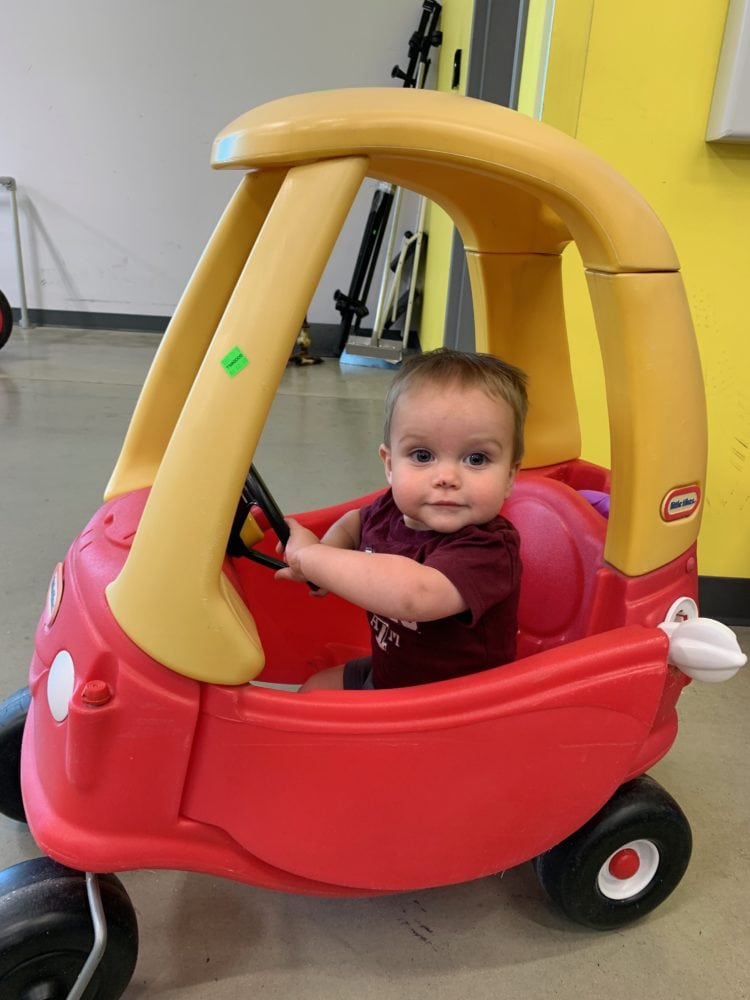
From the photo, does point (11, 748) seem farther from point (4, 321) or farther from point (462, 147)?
point (4, 321)

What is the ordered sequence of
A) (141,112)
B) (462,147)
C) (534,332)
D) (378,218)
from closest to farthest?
(462,147) → (534,332) → (378,218) → (141,112)

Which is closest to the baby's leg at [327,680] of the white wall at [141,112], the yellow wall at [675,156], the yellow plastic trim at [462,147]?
the yellow plastic trim at [462,147]

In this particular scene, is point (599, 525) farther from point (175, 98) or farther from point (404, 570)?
point (175, 98)

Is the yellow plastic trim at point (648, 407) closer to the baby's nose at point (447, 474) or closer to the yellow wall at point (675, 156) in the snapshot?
the baby's nose at point (447, 474)

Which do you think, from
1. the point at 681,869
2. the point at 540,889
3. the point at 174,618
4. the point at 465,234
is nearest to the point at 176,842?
the point at 174,618

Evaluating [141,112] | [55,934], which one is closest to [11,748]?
[55,934]

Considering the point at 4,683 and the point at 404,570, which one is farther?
the point at 4,683

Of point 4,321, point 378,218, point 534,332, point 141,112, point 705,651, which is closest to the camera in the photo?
point 705,651

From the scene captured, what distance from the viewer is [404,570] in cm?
73

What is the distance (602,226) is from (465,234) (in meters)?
0.34

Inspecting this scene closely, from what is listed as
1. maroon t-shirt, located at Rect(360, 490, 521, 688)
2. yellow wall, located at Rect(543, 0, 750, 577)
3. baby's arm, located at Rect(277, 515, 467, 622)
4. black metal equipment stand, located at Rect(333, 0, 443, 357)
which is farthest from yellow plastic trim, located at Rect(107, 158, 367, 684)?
black metal equipment stand, located at Rect(333, 0, 443, 357)

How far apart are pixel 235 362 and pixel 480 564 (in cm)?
30

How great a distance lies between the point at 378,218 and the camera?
12.0 feet

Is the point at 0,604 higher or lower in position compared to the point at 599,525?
lower
